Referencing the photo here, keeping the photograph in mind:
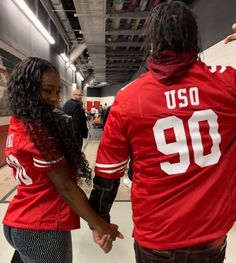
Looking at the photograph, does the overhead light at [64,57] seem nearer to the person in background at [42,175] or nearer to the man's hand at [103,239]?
the person in background at [42,175]

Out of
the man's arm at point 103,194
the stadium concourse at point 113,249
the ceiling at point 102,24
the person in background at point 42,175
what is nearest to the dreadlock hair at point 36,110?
the person in background at point 42,175

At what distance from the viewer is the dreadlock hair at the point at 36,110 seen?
43.9 inches

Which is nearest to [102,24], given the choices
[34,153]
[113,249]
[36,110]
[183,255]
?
[113,249]

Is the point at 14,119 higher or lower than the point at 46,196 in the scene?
higher

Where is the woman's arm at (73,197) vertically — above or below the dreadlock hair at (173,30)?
below

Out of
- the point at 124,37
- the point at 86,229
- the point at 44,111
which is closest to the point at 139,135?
the point at 44,111

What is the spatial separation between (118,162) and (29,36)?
7.41 m

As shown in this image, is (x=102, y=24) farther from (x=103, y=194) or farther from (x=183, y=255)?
(x=183, y=255)

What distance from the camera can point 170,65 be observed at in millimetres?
919

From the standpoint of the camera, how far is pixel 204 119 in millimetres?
926

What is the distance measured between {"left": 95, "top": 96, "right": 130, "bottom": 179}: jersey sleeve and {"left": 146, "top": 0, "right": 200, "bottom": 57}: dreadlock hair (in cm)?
22

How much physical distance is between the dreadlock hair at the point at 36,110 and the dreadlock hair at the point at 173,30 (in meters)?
0.44

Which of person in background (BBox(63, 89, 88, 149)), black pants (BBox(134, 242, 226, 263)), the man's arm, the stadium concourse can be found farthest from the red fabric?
person in background (BBox(63, 89, 88, 149))

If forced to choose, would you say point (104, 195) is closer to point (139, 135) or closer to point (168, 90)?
point (139, 135)
